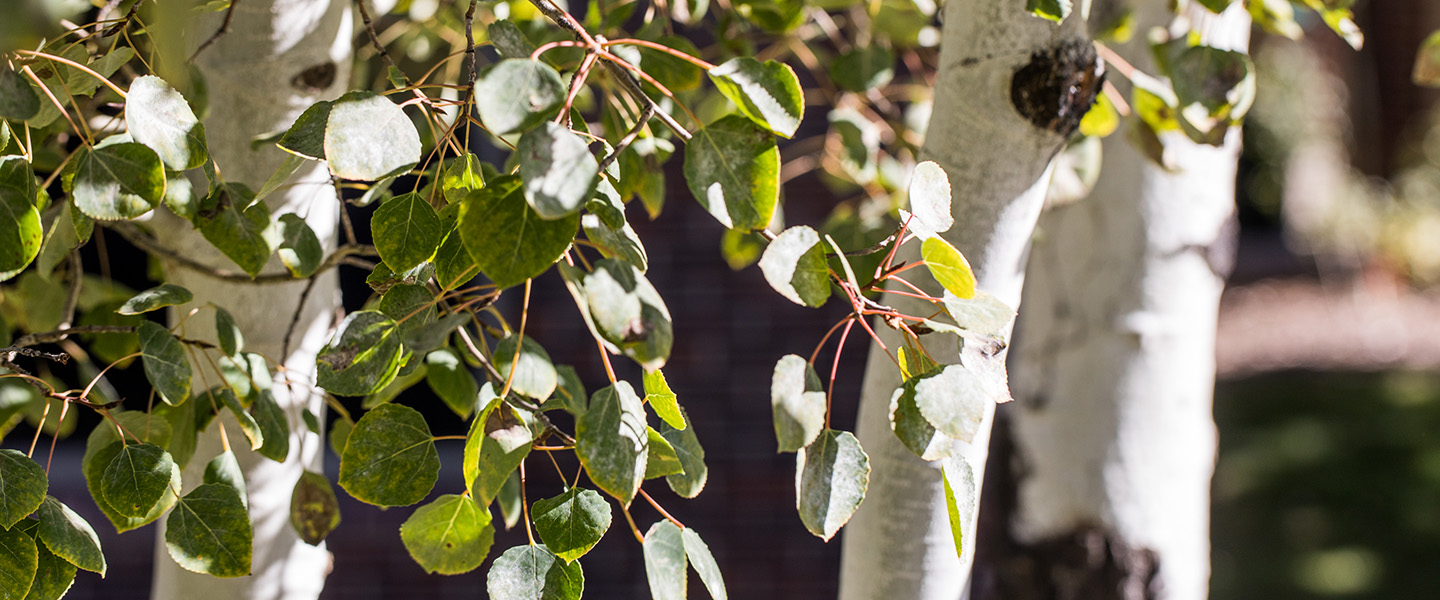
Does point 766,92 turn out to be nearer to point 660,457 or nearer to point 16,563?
point 660,457

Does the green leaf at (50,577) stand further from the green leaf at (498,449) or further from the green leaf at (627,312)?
the green leaf at (627,312)

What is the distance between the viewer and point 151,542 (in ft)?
7.32

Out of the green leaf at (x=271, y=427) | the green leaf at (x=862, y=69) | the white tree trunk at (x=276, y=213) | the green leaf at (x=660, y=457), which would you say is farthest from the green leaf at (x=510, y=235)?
the green leaf at (x=862, y=69)

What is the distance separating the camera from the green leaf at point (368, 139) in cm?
45

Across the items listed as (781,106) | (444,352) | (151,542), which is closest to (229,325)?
(444,352)

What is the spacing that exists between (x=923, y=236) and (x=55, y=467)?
2.42m

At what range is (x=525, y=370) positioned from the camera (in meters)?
0.54

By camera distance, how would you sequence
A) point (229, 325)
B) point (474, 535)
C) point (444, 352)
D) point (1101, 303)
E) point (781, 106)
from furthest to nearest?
point (1101, 303) → point (444, 352) → point (229, 325) → point (474, 535) → point (781, 106)

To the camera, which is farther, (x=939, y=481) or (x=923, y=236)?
(x=939, y=481)

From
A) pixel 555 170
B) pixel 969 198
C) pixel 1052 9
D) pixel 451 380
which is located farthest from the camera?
pixel 451 380

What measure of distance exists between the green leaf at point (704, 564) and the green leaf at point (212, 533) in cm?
28

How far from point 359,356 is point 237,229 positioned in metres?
0.20

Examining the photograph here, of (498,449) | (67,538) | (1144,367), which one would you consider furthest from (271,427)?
(1144,367)

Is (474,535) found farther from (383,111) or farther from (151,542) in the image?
(151,542)
